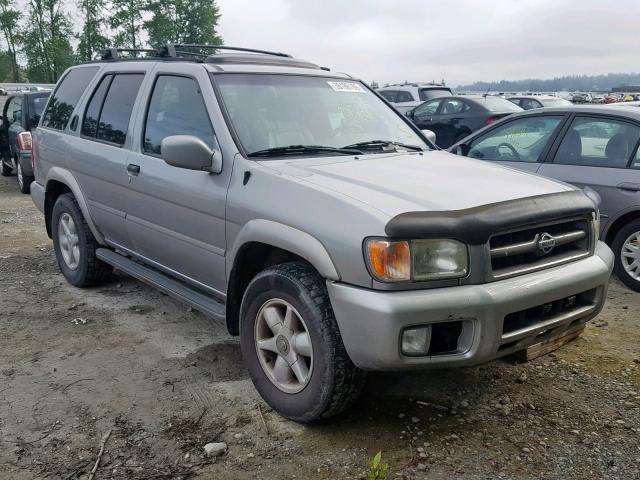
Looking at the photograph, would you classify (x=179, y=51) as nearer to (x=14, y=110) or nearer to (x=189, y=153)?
(x=189, y=153)

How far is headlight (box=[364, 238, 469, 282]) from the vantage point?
2.56m

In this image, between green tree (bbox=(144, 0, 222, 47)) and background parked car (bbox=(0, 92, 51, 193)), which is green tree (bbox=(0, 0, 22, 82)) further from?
background parked car (bbox=(0, 92, 51, 193))

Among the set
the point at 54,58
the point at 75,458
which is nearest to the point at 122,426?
the point at 75,458

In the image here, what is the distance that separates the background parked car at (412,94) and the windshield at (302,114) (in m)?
11.4

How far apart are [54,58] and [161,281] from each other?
150ft

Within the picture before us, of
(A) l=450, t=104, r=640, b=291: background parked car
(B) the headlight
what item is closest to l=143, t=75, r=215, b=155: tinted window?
(B) the headlight

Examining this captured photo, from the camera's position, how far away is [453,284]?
262 centimetres

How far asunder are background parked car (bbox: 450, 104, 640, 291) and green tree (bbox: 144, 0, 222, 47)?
47.2m

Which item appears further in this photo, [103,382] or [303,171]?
[103,382]

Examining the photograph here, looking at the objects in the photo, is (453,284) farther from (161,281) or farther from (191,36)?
(191,36)

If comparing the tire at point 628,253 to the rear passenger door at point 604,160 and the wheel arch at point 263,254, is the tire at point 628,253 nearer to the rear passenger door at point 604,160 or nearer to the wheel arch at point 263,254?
the rear passenger door at point 604,160

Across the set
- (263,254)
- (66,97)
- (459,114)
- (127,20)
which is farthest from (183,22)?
(263,254)

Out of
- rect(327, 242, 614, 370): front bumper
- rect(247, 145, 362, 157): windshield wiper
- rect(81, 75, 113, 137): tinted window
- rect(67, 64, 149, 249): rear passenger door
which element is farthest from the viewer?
rect(81, 75, 113, 137): tinted window

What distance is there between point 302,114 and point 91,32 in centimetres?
4711
